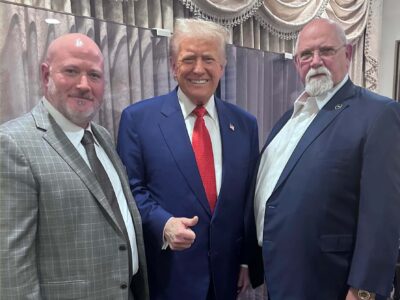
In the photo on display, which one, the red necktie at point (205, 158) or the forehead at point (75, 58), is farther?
the red necktie at point (205, 158)

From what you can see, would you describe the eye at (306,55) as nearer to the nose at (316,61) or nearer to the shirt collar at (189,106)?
the nose at (316,61)

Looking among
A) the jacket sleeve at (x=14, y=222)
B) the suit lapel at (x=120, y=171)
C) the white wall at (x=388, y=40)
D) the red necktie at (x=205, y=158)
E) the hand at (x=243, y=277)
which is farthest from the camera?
the white wall at (x=388, y=40)

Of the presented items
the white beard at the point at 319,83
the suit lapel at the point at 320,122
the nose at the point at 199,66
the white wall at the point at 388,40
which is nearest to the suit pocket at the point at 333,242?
the suit lapel at the point at 320,122

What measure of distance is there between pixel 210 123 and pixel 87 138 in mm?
511

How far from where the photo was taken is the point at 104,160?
4.23ft

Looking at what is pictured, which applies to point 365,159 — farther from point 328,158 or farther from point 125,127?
point 125,127

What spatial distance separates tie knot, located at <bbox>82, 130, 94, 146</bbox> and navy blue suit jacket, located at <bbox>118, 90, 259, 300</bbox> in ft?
0.68

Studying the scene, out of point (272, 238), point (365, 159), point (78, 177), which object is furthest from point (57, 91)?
point (365, 159)

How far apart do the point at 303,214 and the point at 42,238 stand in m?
0.85

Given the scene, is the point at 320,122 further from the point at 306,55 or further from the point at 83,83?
the point at 83,83

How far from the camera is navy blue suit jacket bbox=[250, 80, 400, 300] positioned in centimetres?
120

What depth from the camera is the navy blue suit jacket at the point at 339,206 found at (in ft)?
3.94

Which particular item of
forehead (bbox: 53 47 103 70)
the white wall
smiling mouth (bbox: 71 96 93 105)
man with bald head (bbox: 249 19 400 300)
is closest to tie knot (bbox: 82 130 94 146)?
smiling mouth (bbox: 71 96 93 105)

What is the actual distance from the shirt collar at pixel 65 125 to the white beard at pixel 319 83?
86cm
